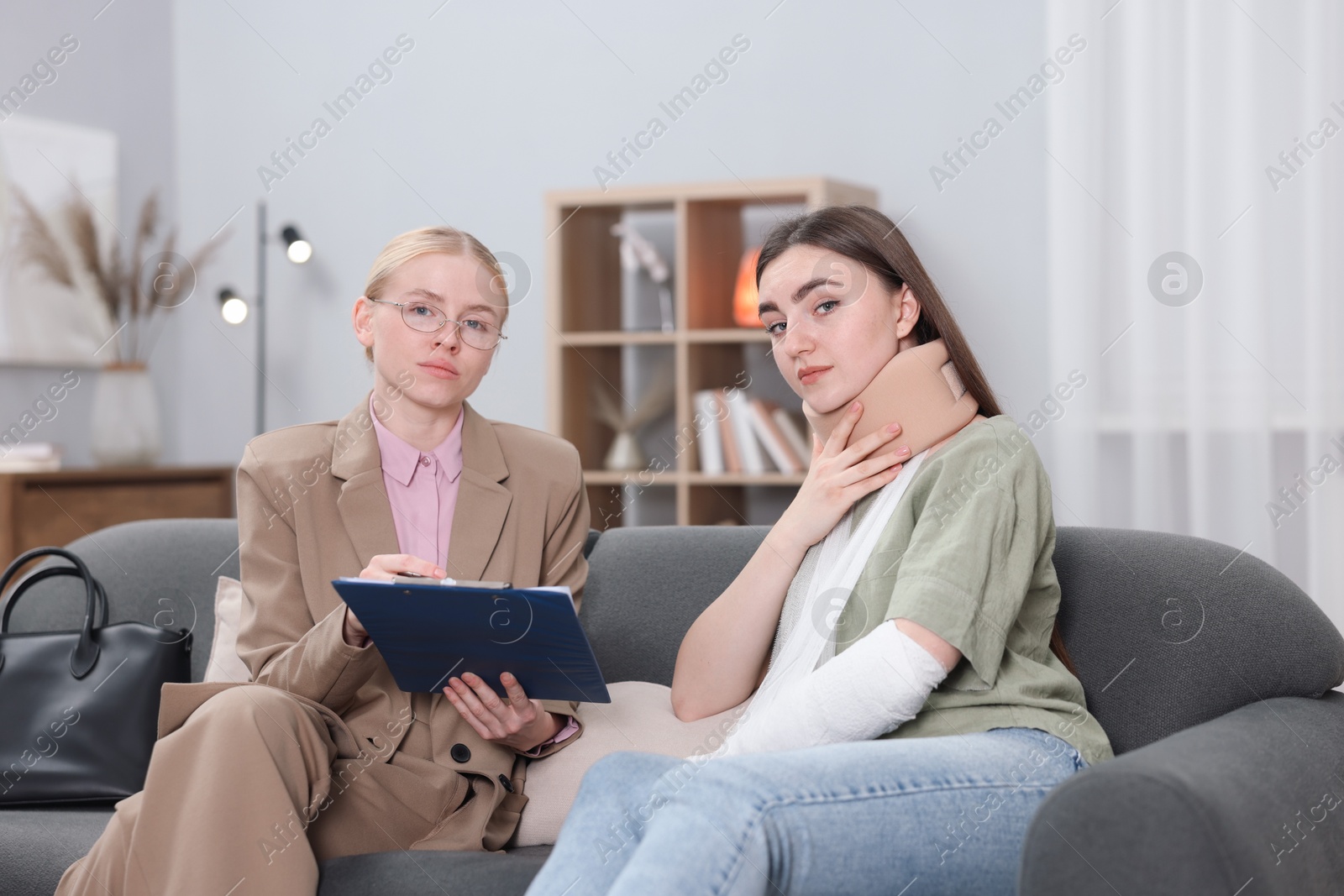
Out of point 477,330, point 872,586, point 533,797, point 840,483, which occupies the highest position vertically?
point 477,330

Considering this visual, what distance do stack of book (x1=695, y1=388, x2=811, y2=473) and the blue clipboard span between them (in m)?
1.69

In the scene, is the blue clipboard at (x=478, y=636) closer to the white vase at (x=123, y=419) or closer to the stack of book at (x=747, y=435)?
the stack of book at (x=747, y=435)

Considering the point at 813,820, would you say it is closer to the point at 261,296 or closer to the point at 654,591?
the point at 654,591

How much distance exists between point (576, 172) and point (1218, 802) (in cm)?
297

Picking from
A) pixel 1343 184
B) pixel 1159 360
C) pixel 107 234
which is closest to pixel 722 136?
pixel 1159 360

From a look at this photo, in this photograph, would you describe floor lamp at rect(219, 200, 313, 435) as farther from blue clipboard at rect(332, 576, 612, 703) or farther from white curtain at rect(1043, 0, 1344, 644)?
blue clipboard at rect(332, 576, 612, 703)

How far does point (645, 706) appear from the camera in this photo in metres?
1.76

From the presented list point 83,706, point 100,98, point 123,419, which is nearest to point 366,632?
point 83,706

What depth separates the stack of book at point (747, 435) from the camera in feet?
10.6

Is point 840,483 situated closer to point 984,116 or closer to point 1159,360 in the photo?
point 1159,360

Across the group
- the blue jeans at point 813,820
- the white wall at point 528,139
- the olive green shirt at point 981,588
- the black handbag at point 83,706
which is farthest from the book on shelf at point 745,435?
the blue jeans at point 813,820

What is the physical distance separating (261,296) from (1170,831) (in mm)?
3445

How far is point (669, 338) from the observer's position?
131 inches

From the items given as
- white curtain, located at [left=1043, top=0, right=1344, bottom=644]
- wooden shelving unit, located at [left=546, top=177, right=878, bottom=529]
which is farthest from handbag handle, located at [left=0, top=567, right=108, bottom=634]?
white curtain, located at [left=1043, top=0, right=1344, bottom=644]
